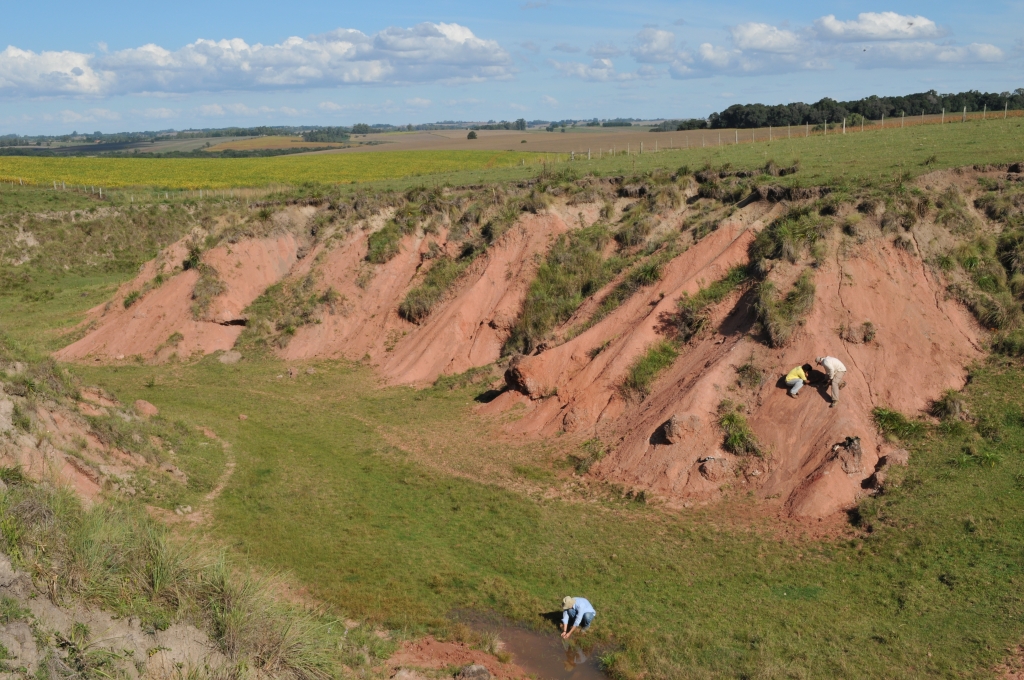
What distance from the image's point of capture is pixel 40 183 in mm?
69438

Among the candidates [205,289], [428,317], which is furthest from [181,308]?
[428,317]

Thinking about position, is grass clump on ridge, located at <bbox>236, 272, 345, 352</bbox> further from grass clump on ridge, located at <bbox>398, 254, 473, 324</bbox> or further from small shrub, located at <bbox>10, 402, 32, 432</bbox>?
small shrub, located at <bbox>10, 402, 32, 432</bbox>

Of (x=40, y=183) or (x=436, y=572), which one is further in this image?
(x=40, y=183)

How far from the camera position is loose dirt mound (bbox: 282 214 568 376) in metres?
30.1

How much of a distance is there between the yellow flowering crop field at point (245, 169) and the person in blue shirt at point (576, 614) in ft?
166

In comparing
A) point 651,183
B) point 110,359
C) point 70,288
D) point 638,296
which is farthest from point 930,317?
point 70,288

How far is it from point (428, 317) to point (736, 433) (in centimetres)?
1611

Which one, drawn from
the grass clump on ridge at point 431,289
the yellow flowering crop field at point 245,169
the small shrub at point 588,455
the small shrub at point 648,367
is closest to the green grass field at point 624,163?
the yellow flowering crop field at point 245,169

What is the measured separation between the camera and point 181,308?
113ft

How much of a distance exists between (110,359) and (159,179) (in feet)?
152

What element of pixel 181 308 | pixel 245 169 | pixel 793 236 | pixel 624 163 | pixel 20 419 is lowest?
pixel 181 308

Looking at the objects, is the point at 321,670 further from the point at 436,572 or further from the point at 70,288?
the point at 70,288

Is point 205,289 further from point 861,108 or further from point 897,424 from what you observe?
point 861,108

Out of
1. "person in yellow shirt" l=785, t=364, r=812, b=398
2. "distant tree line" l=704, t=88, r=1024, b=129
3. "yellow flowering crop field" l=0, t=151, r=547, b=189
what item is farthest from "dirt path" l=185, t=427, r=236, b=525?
"distant tree line" l=704, t=88, r=1024, b=129
